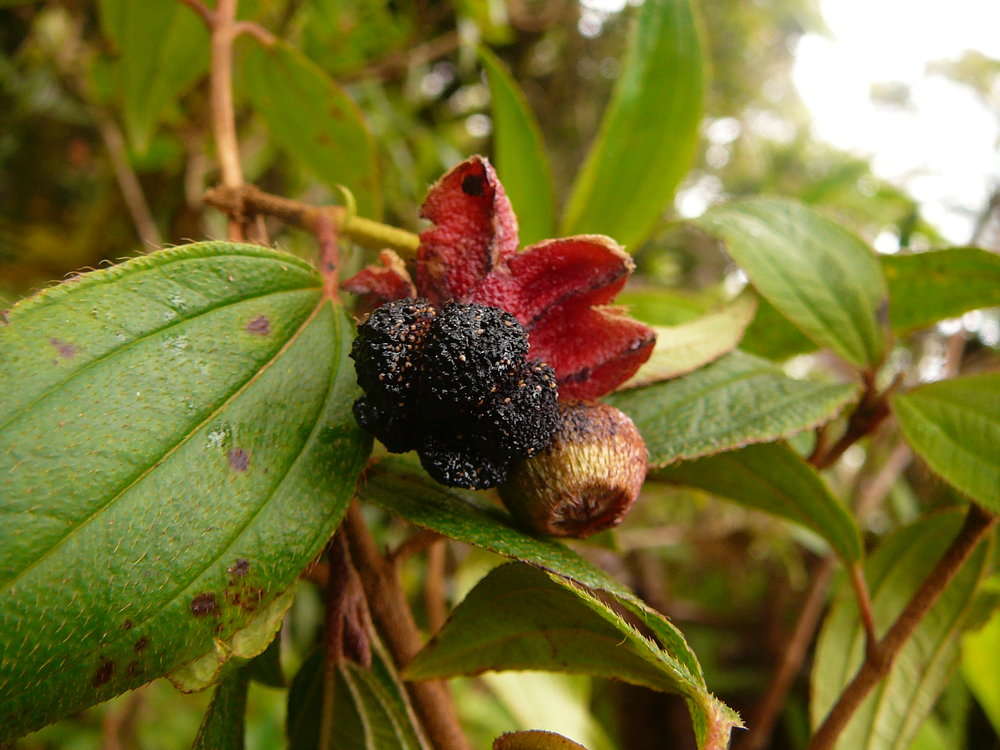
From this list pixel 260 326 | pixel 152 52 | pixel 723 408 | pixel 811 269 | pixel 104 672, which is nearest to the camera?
pixel 104 672

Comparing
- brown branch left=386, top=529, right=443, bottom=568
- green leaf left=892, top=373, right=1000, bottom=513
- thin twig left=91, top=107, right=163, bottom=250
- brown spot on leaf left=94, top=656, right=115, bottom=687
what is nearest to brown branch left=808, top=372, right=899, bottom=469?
green leaf left=892, top=373, right=1000, bottom=513

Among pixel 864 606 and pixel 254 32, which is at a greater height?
pixel 254 32

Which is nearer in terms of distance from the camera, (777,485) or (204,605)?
(204,605)

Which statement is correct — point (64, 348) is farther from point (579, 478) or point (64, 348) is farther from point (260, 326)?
point (579, 478)

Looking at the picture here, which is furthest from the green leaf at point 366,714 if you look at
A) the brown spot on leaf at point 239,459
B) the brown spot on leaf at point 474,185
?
the brown spot on leaf at point 474,185

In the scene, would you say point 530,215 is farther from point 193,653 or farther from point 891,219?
point 891,219

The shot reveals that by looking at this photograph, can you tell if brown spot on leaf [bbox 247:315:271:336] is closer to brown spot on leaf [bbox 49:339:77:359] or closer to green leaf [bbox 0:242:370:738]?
green leaf [bbox 0:242:370:738]

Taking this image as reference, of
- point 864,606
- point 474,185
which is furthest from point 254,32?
point 864,606
